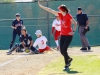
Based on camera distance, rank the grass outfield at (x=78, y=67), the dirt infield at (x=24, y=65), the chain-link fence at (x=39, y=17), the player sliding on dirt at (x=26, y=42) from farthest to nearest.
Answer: the chain-link fence at (x=39, y=17) < the player sliding on dirt at (x=26, y=42) < the dirt infield at (x=24, y=65) < the grass outfield at (x=78, y=67)

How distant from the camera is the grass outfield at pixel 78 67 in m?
11.0

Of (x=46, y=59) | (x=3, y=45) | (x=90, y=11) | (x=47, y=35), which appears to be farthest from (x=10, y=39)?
(x=46, y=59)

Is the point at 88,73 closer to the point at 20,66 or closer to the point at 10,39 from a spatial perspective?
the point at 20,66

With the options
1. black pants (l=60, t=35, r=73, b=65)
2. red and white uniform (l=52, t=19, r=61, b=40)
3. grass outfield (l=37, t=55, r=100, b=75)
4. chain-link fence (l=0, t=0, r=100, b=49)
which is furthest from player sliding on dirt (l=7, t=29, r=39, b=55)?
black pants (l=60, t=35, r=73, b=65)

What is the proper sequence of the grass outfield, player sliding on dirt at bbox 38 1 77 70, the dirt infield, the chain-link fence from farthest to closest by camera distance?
1. the chain-link fence
2. player sliding on dirt at bbox 38 1 77 70
3. the dirt infield
4. the grass outfield

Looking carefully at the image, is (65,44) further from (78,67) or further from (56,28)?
(56,28)

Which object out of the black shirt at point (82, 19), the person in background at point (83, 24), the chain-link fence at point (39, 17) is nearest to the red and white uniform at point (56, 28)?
the person in background at point (83, 24)

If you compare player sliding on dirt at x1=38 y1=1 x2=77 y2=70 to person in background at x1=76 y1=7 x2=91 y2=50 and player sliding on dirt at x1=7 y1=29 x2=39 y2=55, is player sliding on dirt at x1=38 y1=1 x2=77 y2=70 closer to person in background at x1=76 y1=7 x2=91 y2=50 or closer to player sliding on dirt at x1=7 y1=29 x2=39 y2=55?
player sliding on dirt at x1=7 y1=29 x2=39 y2=55

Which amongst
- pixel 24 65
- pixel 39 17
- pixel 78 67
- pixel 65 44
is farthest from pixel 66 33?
pixel 39 17

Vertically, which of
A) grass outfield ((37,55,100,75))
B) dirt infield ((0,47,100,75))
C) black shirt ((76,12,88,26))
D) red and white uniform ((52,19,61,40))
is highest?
black shirt ((76,12,88,26))

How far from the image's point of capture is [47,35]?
72.8 ft

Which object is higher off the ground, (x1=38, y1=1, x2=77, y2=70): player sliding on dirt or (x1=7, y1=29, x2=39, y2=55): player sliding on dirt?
(x1=38, y1=1, x2=77, y2=70): player sliding on dirt

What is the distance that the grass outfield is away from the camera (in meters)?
11.0

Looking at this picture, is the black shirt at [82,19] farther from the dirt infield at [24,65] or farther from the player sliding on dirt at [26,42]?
the dirt infield at [24,65]
